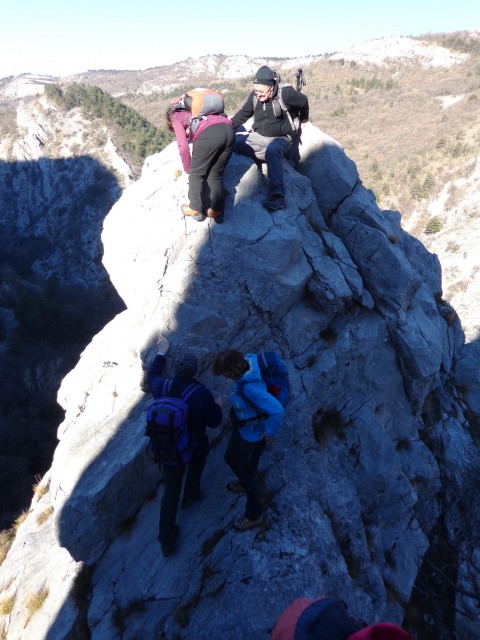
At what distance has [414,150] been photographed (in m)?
59.9

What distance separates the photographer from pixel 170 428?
5.38 meters

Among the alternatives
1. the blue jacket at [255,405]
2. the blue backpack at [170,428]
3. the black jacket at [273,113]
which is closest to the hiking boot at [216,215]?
the black jacket at [273,113]

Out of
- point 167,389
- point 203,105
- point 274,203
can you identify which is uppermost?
point 203,105

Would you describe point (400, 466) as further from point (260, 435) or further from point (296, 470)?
point (260, 435)

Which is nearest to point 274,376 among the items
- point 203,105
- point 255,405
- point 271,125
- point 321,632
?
point 255,405

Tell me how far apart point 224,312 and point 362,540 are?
556 cm

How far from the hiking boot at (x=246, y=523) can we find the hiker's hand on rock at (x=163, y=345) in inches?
132

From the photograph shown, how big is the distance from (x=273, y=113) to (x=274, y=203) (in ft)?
7.31

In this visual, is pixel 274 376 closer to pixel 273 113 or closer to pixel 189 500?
pixel 189 500

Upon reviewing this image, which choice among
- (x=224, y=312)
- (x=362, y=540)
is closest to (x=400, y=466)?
(x=362, y=540)

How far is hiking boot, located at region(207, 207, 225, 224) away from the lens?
8.40 meters

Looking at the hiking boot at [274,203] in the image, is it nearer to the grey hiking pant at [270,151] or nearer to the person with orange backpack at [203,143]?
the grey hiking pant at [270,151]

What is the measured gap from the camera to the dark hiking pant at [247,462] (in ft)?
19.1

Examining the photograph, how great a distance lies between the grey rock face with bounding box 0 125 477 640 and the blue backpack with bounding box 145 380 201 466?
196cm
